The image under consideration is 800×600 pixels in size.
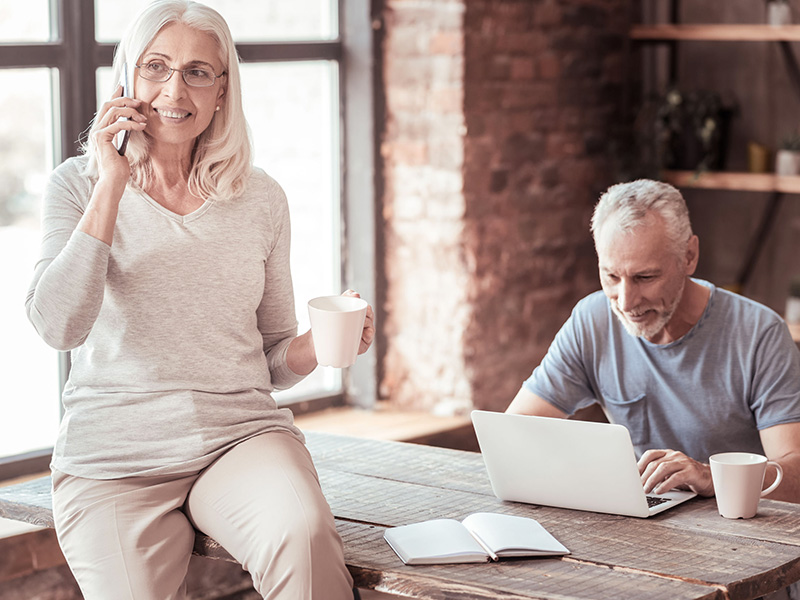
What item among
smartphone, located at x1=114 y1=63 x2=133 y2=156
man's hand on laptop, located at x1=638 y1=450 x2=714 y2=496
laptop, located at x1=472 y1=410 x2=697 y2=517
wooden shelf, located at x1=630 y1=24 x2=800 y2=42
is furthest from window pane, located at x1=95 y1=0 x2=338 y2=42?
man's hand on laptop, located at x1=638 y1=450 x2=714 y2=496

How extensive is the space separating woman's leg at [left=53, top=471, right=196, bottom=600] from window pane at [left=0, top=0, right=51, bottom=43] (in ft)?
5.27

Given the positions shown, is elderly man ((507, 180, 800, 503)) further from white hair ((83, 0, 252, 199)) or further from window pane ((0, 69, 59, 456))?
window pane ((0, 69, 59, 456))

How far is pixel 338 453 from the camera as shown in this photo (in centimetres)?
264

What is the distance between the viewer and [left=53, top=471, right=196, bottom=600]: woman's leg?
1987mm

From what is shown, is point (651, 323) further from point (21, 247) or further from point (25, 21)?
point (25, 21)

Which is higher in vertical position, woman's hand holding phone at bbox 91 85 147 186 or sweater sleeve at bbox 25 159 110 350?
woman's hand holding phone at bbox 91 85 147 186

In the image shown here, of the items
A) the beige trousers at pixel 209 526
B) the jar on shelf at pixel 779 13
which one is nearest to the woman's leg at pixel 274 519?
the beige trousers at pixel 209 526

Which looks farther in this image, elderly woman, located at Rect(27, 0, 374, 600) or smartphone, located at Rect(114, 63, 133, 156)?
smartphone, located at Rect(114, 63, 133, 156)

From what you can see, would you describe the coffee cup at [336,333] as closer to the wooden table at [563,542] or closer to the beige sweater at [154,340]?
the beige sweater at [154,340]

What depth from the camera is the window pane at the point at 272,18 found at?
3533 mm

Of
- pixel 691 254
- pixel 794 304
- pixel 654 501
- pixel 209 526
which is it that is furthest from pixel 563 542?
pixel 794 304

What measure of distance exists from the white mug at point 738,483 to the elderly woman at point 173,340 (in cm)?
68

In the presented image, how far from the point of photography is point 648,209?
2506mm

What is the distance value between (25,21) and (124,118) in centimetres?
127
